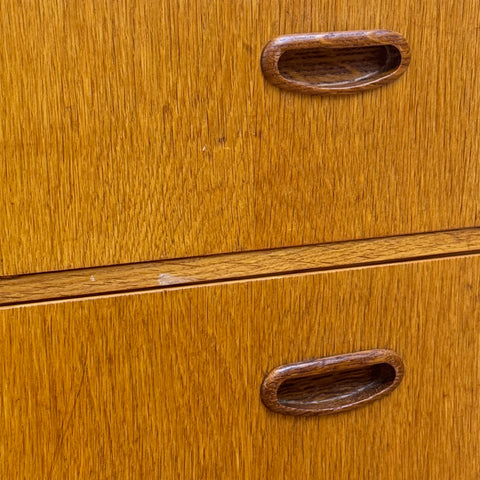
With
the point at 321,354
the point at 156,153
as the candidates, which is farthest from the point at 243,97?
the point at 321,354

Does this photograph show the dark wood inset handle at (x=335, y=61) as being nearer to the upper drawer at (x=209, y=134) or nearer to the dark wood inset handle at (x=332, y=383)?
the upper drawer at (x=209, y=134)

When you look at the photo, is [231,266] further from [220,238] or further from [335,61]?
[335,61]

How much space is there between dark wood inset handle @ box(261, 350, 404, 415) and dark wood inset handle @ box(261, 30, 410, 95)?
0.16 m

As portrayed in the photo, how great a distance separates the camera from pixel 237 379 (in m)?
0.47

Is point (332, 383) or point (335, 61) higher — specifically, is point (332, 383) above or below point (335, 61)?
below

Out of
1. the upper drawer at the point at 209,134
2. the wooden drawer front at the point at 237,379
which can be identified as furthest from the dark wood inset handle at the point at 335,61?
the wooden drawer front at the point at 237,379

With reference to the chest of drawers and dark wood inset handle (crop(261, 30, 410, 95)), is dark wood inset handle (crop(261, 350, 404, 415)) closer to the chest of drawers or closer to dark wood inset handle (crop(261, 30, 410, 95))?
the chest of drawers

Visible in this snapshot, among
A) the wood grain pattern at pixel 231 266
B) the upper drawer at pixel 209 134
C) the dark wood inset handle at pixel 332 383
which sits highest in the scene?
the upper drawer at pixel 209 134

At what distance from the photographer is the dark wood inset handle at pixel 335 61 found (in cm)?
44

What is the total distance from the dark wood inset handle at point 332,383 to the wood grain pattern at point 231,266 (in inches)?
2.3

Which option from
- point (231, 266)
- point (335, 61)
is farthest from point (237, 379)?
point (335, 61)

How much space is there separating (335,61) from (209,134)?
3.5 inches

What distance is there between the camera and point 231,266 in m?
0.47

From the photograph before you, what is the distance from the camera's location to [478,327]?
Result: 0.51 metres
